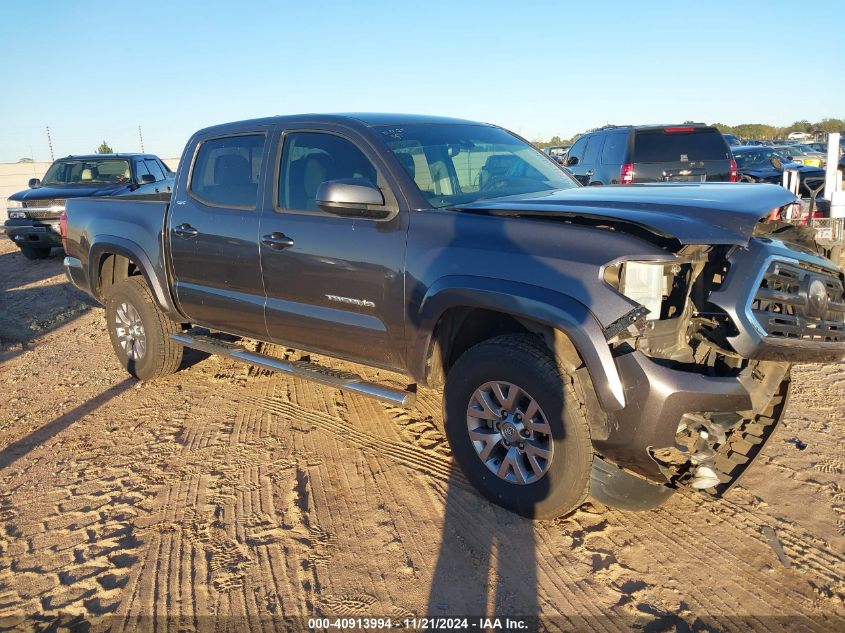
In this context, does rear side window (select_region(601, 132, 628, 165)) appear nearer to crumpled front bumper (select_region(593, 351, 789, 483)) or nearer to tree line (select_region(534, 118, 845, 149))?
crumpled front bumper (select_region(593, 351, 789, 483))

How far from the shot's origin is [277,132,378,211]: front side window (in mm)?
4185

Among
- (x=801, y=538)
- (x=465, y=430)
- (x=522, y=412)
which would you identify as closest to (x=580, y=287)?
(x=522, y=412)

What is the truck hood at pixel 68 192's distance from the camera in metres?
12.4

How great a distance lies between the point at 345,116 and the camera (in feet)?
14.2

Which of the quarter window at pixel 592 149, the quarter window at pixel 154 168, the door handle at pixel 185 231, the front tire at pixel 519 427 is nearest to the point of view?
the front tire at pixel 519 427

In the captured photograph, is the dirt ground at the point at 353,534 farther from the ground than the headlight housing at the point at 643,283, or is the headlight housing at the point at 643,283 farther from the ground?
the headlight housing at the point at 643,283

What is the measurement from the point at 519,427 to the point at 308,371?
5.39ft

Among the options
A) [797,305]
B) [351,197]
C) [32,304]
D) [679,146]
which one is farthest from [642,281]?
[32,304]

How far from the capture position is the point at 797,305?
303 centimetres

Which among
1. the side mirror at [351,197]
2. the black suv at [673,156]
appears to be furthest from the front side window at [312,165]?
the black suv at [673,156]

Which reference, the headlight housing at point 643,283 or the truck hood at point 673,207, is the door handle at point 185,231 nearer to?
the truck hood at point 673,207

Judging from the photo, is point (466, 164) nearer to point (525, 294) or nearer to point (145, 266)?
point (525, 294)

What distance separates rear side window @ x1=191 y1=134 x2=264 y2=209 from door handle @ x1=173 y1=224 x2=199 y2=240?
0.23 metres

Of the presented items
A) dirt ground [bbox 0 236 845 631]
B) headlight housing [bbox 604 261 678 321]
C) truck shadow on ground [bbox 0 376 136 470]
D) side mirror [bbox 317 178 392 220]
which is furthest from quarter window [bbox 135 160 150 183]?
headlight housing [bbox 604 261 678 321]
